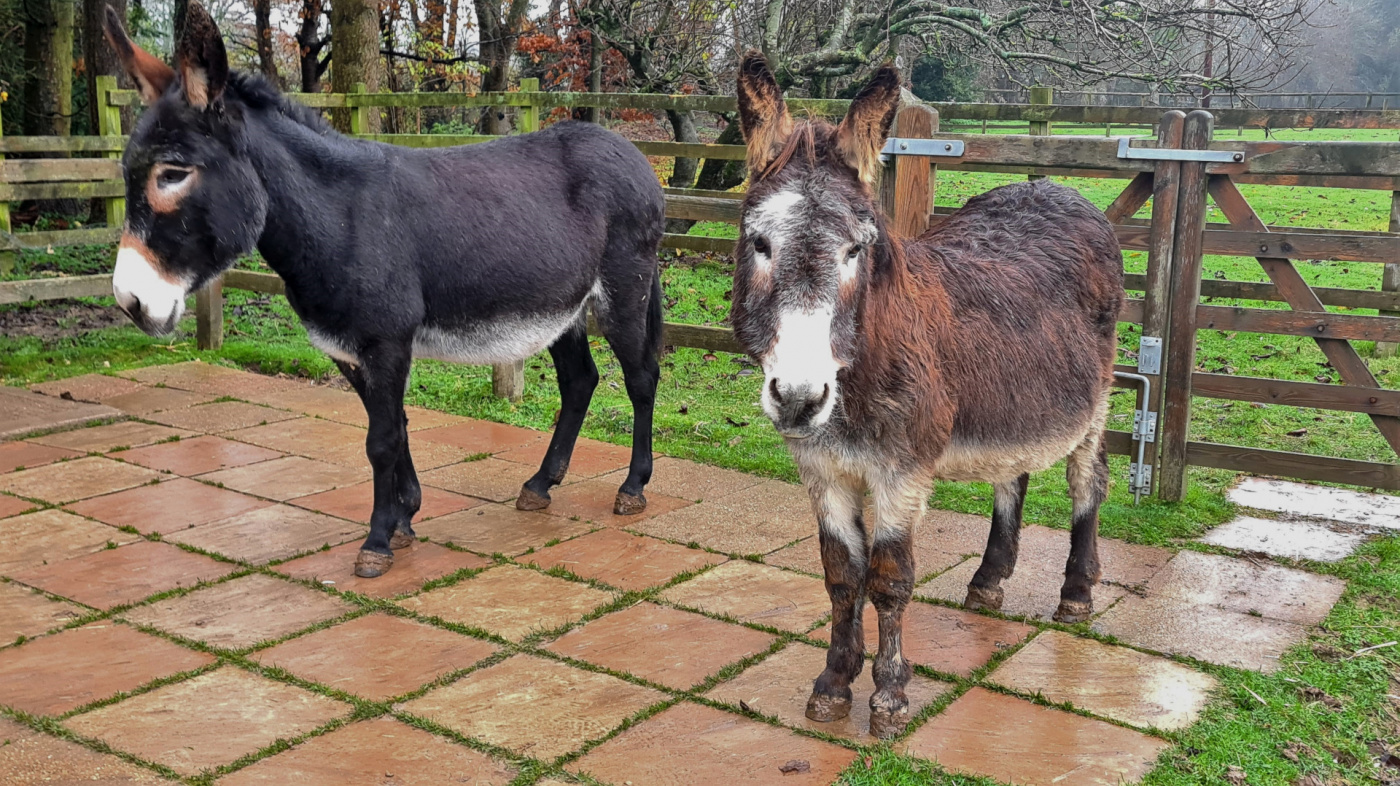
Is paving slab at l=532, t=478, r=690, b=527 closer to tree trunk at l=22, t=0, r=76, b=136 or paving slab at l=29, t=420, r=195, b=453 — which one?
paving slab at l=29, t=420, r=195, b=453

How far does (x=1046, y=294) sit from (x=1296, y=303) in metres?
2.14

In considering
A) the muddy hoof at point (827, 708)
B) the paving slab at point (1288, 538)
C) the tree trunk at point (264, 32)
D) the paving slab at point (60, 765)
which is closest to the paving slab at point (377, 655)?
the paving slab at point (60, 765)

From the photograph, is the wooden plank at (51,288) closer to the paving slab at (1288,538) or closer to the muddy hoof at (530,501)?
the muddy hoof at (530,501)

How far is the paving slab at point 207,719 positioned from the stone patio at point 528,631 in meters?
0.01

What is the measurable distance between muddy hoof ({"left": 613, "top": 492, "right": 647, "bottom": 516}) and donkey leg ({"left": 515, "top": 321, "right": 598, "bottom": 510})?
326mm

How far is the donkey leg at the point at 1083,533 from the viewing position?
12.4 feet

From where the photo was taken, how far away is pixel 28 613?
3768mm

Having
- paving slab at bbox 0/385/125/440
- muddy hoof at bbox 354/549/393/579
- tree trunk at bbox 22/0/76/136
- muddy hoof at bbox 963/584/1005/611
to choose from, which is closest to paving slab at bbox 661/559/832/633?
muddy hoof at bbox 963/584/1005/611

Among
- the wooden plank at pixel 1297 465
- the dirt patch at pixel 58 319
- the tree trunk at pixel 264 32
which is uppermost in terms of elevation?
the tree trunk at pixel 264 32

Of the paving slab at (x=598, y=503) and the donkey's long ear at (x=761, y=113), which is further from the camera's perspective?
the paving slab at (x=598, y=503)

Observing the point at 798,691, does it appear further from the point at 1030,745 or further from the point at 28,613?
the point at 28,613

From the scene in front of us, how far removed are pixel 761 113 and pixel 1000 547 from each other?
1915mm

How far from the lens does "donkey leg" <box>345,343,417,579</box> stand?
4.17 m

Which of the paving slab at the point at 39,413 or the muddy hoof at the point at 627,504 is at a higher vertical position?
the paving slab at the point at 39,413
